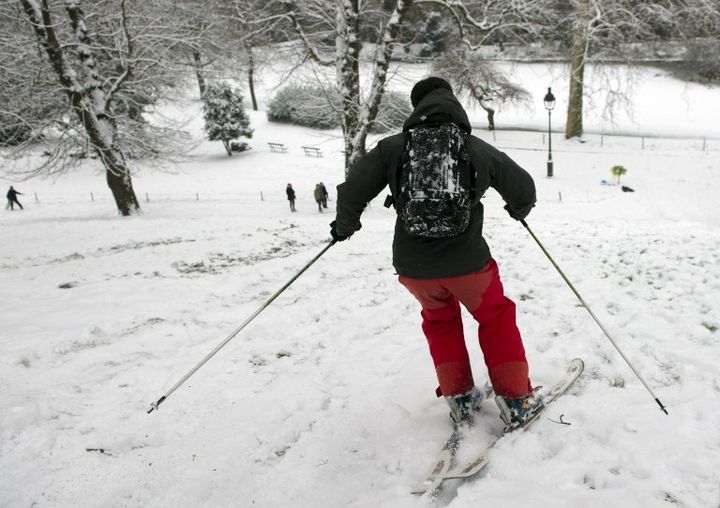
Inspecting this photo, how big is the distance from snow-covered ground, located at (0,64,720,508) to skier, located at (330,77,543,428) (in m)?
0.36

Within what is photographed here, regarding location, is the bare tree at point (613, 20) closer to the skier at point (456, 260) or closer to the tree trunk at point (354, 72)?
the tree trunk at point (354, 72)

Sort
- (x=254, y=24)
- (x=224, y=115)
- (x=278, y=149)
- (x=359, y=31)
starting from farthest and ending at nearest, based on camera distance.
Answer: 1. (x=278, y=149)
2. (x=224, y=115)
3. (x=254, y=24)
4. (x=359, y=31)

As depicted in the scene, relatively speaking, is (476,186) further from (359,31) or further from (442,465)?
(359,31)

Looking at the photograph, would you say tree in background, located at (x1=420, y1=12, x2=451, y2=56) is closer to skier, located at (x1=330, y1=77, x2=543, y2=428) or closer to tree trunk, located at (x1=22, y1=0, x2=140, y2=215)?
tree trunk, located at (x1=22, y1=0, x2=140, y2=215)

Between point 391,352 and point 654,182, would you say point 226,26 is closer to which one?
point 391,352

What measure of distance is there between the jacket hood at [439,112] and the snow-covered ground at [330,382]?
1.99m

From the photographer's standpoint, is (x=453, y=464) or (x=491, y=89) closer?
(x=453, y=464)

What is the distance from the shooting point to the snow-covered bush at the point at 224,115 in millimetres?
32844

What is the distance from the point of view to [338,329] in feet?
15.5

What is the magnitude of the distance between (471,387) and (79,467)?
2582 millimetres

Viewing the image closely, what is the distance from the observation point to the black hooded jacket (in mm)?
2535

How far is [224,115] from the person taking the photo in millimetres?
33281

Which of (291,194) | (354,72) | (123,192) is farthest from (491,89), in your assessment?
(123,192)

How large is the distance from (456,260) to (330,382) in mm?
1772
